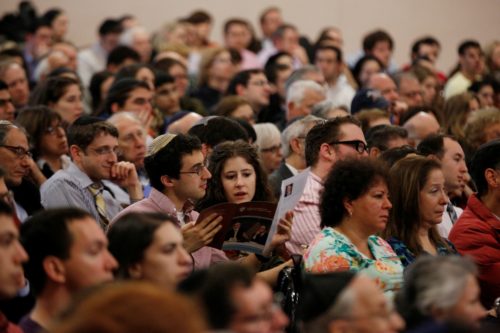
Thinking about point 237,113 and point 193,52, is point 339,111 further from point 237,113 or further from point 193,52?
point 193,52

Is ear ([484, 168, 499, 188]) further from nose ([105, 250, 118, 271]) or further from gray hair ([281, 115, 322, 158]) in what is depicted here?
nose ([105, 250, 118, 271])

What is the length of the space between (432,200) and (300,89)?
2880 millimetres

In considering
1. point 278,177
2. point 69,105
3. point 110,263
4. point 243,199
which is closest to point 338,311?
point 110,263

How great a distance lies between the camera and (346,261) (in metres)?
4.50

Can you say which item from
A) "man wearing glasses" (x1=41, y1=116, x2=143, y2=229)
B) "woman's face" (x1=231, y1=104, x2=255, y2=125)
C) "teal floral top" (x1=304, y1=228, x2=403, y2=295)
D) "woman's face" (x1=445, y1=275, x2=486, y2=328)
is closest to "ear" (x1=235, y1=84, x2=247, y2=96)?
"woman's face" (x1=231, y1=104, x2=255, y2=125)

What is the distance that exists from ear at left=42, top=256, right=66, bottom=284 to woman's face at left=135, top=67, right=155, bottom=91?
4.78 m

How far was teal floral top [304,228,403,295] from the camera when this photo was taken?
4.48m

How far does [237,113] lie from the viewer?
7531 mm

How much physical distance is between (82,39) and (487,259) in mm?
9543

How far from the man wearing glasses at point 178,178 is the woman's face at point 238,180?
0.69ft

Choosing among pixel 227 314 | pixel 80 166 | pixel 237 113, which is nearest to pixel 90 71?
pixel 237 113

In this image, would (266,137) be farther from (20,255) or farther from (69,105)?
(20,255)

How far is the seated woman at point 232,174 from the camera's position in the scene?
5.42 m

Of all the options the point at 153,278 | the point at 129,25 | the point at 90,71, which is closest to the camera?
the point at 153,278
